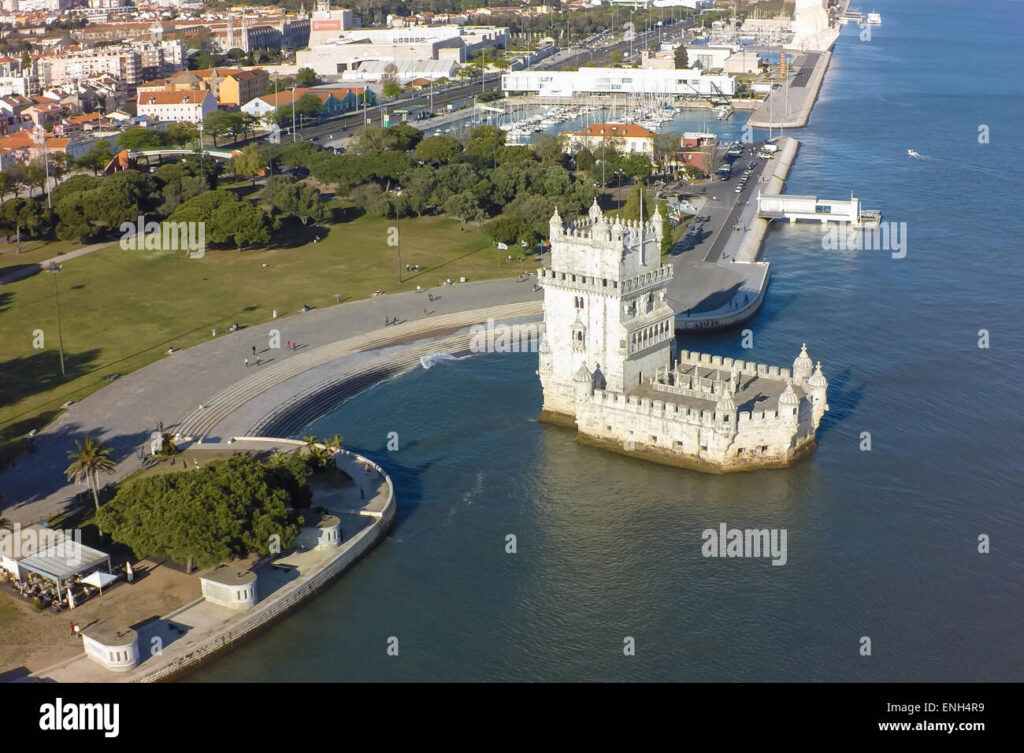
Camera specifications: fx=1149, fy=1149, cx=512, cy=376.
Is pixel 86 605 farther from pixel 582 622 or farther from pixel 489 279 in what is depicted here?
pixel 489 279

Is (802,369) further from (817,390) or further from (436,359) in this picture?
(436,359)

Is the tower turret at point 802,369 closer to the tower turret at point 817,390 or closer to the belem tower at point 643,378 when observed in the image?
the belem tower at point 643,378

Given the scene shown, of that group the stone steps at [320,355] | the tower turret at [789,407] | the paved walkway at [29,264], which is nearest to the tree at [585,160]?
the stone steps at [320,355]
